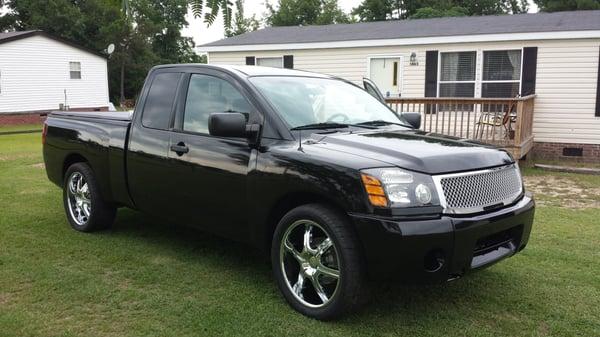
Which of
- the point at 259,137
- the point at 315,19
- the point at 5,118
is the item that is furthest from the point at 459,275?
the point at 315,19

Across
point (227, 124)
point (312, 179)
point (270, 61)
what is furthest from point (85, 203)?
point (270, 61)

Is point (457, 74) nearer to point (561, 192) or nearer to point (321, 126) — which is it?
point (561, 192)

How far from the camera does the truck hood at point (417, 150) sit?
359cm

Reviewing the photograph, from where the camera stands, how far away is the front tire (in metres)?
3.56

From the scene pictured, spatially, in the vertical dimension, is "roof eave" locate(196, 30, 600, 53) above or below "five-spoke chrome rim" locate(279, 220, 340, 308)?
above

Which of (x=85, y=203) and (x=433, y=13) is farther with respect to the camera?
(x=433, y=13)

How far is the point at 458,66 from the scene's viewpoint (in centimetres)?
1448

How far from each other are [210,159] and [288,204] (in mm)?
841

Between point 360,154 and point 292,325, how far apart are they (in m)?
1.23

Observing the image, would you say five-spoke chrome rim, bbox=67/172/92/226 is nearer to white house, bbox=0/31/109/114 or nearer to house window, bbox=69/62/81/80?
white house, bbox=0/31/109/114

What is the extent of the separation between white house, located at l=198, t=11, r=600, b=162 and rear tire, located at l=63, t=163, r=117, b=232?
7.51 meters

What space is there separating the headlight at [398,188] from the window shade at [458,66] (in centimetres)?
1174

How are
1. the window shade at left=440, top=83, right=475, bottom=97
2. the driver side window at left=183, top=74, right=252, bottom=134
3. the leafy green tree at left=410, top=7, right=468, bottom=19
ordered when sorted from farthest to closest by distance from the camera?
the leafy green tree at left=410, top=7, right=468, bottom=19 → the window shade at left=440, top=83, right=475, bottom=97 → the driver side window at left=183, top=74, right=252, bottom=134

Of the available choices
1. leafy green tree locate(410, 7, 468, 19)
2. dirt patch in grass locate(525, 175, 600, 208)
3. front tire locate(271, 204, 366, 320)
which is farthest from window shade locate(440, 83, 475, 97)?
leafy green tree locate(410, 7, 468, 19)
